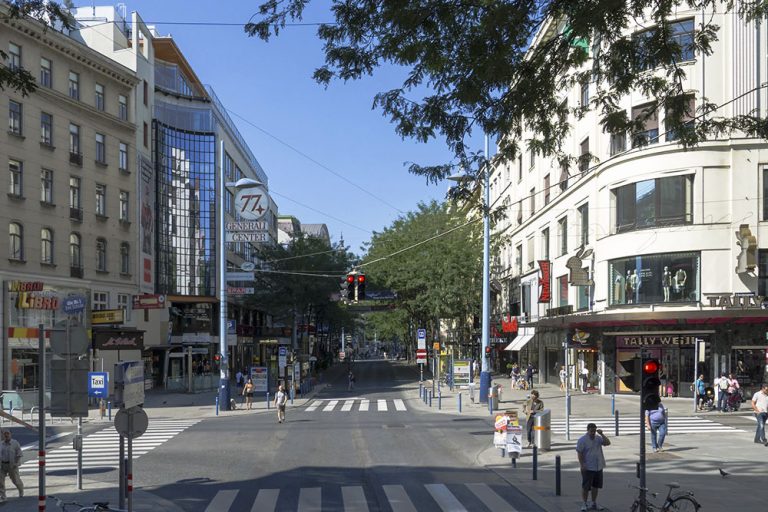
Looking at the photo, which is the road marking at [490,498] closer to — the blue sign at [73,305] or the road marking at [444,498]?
the road marking at [444,498]

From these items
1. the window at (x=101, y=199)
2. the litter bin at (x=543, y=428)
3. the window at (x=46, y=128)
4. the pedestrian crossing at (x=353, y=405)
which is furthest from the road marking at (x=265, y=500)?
the window at (x=101, y=199)

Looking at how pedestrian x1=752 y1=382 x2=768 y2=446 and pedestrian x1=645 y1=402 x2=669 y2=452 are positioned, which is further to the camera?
pedestrian x1=752 y1=382 x2=768 y2=446

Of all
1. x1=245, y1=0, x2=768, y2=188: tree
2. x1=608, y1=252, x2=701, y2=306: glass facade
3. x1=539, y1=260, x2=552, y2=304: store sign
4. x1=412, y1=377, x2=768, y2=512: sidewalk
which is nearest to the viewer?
x1=245, y1=0, x2=768, y2=188: tree

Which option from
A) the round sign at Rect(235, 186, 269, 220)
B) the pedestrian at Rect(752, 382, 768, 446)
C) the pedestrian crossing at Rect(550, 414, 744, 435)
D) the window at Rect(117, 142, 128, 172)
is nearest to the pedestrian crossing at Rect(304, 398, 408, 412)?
the pedestrian crossing at Rect(550, 414, 744, 435)

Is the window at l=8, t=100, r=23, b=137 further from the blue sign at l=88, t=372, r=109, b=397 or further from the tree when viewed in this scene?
the tree

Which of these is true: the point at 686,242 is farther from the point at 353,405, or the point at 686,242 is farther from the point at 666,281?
the point at 353,405

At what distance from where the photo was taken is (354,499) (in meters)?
16.4

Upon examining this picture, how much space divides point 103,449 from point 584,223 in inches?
1156

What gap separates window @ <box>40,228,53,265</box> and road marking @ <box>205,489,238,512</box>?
2877 centimetres

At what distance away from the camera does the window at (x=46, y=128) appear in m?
42.3

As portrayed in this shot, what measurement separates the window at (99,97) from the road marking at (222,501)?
35038 millimetres

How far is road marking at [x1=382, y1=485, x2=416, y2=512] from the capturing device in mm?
15508

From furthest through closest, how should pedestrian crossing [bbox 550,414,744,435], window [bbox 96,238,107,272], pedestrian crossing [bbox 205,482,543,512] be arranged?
window [bbox 96,238,107,272], pedestrian crossing [bbox 550,414,744,435], pedestrian crossing [bbox 205,482,543,512]

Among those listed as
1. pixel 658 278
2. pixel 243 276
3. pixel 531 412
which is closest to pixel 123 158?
pixel 243 276
